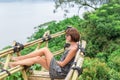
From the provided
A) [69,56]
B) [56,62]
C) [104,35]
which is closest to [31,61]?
[56,62]

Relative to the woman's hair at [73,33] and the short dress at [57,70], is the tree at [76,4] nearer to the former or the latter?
the woman's hair at [73,33]

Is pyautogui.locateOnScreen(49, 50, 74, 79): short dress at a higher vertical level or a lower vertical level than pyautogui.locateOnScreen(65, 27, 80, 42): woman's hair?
lower

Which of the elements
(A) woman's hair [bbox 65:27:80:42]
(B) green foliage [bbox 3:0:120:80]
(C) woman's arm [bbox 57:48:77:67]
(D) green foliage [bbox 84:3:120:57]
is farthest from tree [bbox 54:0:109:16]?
(C) woman's arm [bbox 57:48:77:67]

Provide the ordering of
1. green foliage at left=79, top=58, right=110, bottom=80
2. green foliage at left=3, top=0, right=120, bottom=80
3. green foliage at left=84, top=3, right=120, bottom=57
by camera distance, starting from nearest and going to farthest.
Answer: green foliage at left=79, top=58, right=110, bottom=80 → green foliage at left=3, top=0, right=120, bottom=80 → green foliage at left=84, top=3, right=120, bottom=57

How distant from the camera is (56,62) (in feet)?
20.5

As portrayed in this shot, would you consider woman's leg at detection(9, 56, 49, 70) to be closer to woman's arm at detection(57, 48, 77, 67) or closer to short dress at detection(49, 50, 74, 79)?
short dress at detection(49, 50, 74, 79)

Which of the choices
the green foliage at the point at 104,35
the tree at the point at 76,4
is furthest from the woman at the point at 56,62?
the tree at the point at 76,4

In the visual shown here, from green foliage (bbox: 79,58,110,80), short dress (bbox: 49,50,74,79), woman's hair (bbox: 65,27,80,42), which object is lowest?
green foliage (bbox: 79,58,110,80)

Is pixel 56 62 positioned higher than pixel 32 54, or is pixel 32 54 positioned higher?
pixel 32 54

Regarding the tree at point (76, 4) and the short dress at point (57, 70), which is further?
the tree at point (76, 4)

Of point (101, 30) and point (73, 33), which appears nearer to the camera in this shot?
point (73, 33)

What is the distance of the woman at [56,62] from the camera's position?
20.1 ft

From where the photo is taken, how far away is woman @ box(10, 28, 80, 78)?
20.1 ft

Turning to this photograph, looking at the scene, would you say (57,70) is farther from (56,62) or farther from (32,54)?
(32,54)
